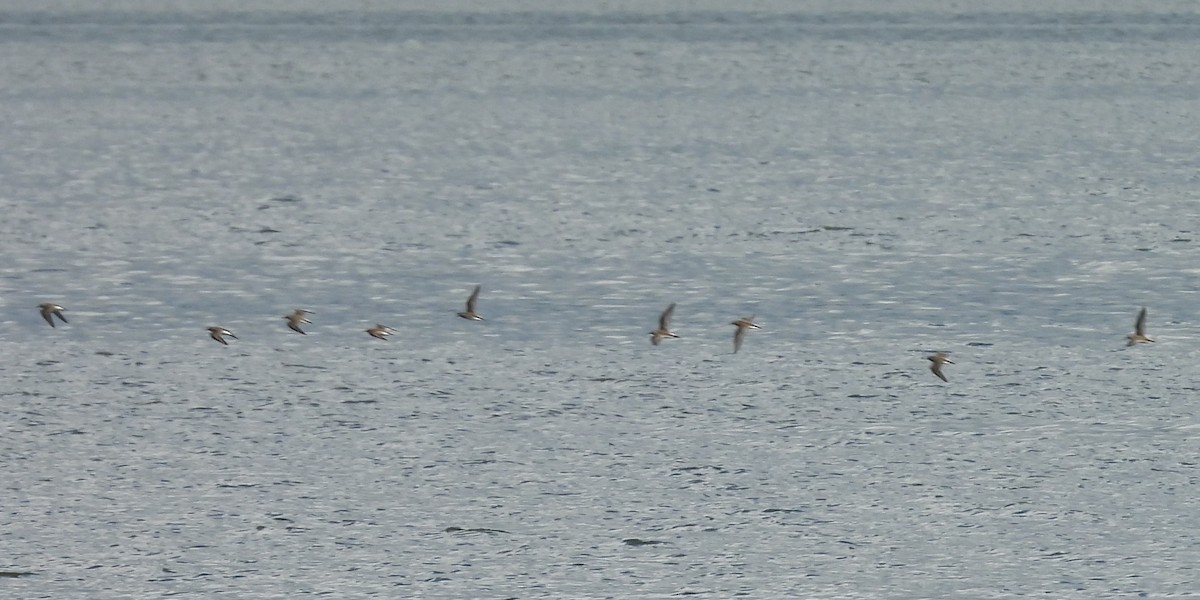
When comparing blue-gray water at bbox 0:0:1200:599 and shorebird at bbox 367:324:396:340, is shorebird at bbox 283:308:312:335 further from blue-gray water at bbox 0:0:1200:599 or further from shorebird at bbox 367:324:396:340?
shorebird at bbox 367:324:396:340

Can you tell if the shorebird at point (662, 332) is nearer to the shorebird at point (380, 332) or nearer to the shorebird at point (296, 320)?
the shorebird at point (380, 332)

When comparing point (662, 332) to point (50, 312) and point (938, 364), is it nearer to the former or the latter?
point (938, 364)

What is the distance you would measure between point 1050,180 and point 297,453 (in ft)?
16.4

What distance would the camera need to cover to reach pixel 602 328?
6758mm

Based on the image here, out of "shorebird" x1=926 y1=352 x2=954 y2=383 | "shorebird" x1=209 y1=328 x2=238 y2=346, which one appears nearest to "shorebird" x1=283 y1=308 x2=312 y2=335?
"shorebird" x1=209 y1=328 x2=238 y2=346

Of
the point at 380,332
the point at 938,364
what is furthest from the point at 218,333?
the point at 938,364

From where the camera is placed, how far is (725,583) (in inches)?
180

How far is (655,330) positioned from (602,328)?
0.20 m

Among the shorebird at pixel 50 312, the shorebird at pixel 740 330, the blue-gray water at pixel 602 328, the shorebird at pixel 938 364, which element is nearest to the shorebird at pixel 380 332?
the blue-gray water at pixel 602 328

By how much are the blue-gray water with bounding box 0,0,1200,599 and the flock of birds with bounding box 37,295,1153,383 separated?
75mm

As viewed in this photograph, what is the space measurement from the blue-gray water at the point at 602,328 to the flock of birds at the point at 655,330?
0.08 meters

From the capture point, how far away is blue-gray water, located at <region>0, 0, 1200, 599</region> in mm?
4828

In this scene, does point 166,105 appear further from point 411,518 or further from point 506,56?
point 411,518

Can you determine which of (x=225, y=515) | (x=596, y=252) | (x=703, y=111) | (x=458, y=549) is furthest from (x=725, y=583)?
(x=703, y=111)
